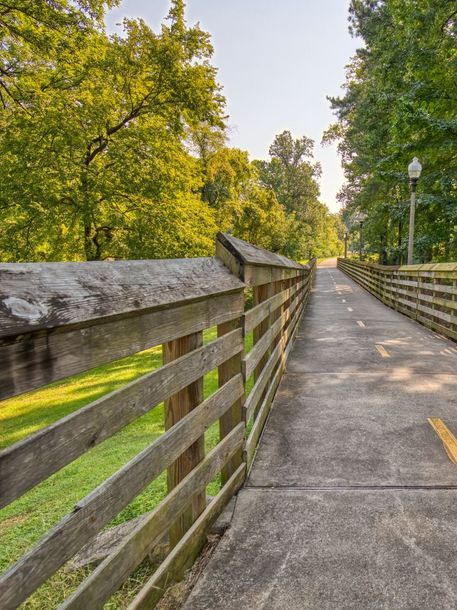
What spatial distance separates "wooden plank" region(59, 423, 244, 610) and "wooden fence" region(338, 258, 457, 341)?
7463 millimetres

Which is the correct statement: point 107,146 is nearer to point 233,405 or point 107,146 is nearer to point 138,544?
A: point 233,405

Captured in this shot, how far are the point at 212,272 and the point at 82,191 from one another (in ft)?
37.6

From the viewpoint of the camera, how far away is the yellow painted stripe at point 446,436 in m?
3.46

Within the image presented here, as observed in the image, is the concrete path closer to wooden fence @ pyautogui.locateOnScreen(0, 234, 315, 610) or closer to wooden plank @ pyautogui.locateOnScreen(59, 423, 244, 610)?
wooden fence @ pyautogui.locateOnScreen(0, 234, 315, 610)

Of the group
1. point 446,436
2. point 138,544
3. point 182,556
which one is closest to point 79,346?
point 138,544

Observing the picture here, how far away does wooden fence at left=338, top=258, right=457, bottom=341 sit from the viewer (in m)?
8.67

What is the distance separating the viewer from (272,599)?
1978mm

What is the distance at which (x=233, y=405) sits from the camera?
294 cm

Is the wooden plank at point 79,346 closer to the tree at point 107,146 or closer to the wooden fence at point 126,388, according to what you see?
the wooden fence at point 126,388

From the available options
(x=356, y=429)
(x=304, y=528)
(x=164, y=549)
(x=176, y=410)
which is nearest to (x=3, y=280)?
(x=176, y=410)

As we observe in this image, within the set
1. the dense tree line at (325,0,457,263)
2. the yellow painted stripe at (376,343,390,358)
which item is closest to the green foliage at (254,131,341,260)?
the dense tree line at (325,0,457,263)

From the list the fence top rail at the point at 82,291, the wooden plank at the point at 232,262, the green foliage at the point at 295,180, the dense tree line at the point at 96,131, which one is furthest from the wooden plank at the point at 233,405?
the green foliage at the point at 295,180

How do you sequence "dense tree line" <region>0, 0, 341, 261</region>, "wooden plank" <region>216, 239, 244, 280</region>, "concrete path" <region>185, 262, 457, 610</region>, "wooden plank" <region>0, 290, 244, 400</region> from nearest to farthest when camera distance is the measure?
"wooden plank" <region>0, 290, 244, 400</region> → "concrete path" <region>185, 262, 457, 610</region> → "wooden plank" <region>216, 239, 244, 280</region> → "dense tree line" <region>0, 0, 341, 261</region>

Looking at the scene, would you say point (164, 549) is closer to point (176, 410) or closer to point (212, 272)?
point (176, 410)
